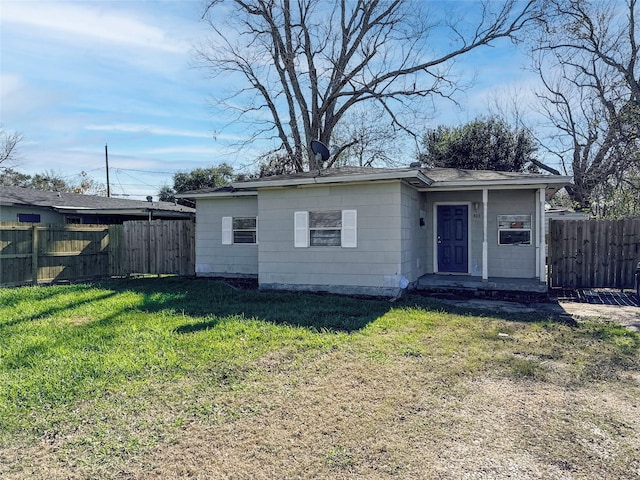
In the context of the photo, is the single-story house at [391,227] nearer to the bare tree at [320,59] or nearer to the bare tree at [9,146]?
the bare tree at [320,59]

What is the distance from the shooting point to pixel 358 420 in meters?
3.33

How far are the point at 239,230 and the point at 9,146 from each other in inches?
1067

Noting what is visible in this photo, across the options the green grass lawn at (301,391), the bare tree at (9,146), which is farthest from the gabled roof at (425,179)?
the bare tree at (9,146)

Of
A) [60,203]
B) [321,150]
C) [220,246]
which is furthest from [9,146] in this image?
[321,150]

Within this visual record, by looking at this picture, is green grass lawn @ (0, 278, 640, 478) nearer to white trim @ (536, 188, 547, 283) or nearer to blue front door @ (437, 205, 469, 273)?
white trim @ (536, 188, 547, 283)

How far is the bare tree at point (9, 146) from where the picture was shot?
94.0 ft

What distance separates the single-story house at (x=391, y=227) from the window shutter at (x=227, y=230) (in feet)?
2.00

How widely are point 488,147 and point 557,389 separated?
58.4 ft

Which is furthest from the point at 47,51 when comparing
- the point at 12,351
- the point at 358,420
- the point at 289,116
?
the point at 289,116

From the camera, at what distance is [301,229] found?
371 inches

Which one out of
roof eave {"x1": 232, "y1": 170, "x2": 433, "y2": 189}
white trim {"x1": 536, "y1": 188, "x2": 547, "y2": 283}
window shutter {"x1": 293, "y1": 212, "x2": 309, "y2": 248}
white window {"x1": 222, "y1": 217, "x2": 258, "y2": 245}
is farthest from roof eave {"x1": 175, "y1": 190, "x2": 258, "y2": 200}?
white trim {"x1": 536, "y1": 188, "x2": 547, "y2": 283}

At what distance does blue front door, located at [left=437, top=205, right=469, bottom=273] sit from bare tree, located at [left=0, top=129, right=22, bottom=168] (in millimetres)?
31370

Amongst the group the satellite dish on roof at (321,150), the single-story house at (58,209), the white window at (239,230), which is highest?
the satellite dish on roof at (321,150)

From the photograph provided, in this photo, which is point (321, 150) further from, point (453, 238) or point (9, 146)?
point (9, 146)
